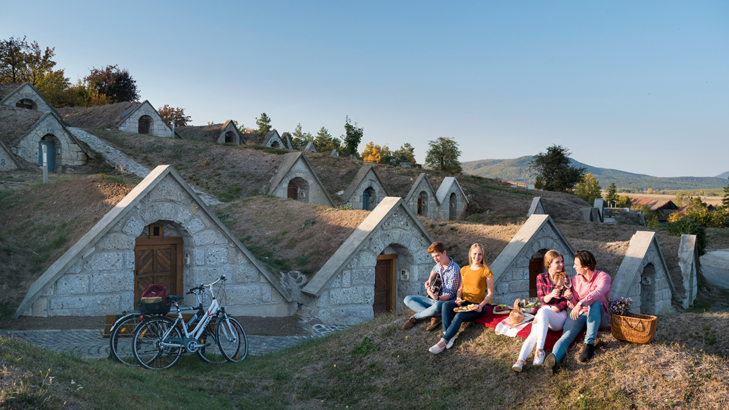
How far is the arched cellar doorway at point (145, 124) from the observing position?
38375 mm

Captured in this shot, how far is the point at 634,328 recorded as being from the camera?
5.97 metres

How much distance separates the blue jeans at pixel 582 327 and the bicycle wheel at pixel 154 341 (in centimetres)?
582

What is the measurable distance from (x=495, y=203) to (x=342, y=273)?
31323 millimetres

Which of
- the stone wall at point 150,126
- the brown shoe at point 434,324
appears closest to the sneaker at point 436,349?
the brown shoe at point 434,324

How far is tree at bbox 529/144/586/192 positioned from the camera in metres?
70.6

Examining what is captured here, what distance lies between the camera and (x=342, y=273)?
12430 mm

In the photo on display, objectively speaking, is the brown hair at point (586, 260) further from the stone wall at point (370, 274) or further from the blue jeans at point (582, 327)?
the stone wall at point (370, 274)

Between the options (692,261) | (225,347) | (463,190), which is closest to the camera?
(225,347)

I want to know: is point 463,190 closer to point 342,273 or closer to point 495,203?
point 495,203

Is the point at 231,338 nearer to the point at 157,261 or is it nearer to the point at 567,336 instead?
the point at 157,261

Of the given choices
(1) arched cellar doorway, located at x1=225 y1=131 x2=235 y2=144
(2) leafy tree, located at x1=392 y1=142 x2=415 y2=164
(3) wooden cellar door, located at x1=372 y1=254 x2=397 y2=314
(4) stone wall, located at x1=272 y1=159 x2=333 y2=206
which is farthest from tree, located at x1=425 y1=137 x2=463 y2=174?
(3) wooden cellar door, located at x1=372 y1=254 x2=397 y2=314

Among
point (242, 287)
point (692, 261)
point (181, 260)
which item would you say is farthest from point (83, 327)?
point (692, 261)

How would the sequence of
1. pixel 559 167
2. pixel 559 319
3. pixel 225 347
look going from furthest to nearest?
pixel 559 167 < pixel 225 347 < pixel 559 319

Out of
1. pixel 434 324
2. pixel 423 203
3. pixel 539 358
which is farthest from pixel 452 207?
pixel 539 358
